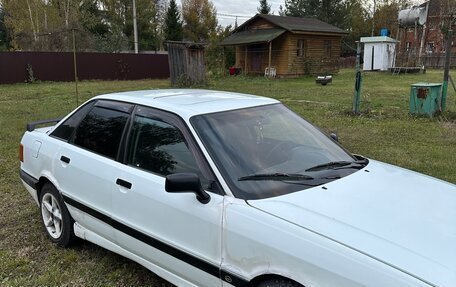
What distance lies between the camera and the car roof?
Result: 10.3 ft

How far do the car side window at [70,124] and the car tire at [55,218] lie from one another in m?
0.48

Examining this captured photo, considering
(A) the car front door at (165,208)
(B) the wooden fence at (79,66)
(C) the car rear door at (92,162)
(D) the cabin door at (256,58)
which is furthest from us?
(D) the cabin door at (256,58)

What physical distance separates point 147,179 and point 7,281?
156 cm

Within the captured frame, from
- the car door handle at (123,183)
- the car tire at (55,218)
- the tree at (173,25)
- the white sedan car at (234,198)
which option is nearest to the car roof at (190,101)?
the white sedan car at (234,198)

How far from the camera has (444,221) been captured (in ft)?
7.91

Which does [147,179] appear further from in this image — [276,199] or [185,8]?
[185,8]

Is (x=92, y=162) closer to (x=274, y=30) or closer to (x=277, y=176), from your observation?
(x=277, y=176)

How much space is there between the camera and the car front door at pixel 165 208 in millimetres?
2594

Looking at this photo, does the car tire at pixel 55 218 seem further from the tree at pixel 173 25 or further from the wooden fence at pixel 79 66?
the tree at pixel 173 25

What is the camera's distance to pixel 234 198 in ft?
8.25

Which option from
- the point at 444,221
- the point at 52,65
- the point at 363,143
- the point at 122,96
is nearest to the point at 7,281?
the point at 122,96

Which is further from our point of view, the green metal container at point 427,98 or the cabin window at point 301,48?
the cabin window at point 301,48

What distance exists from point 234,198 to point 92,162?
150cm

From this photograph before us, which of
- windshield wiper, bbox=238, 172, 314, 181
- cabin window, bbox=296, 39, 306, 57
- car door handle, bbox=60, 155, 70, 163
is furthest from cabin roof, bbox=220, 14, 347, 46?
windshield wiper, bbox=238, 172, 314, 181
